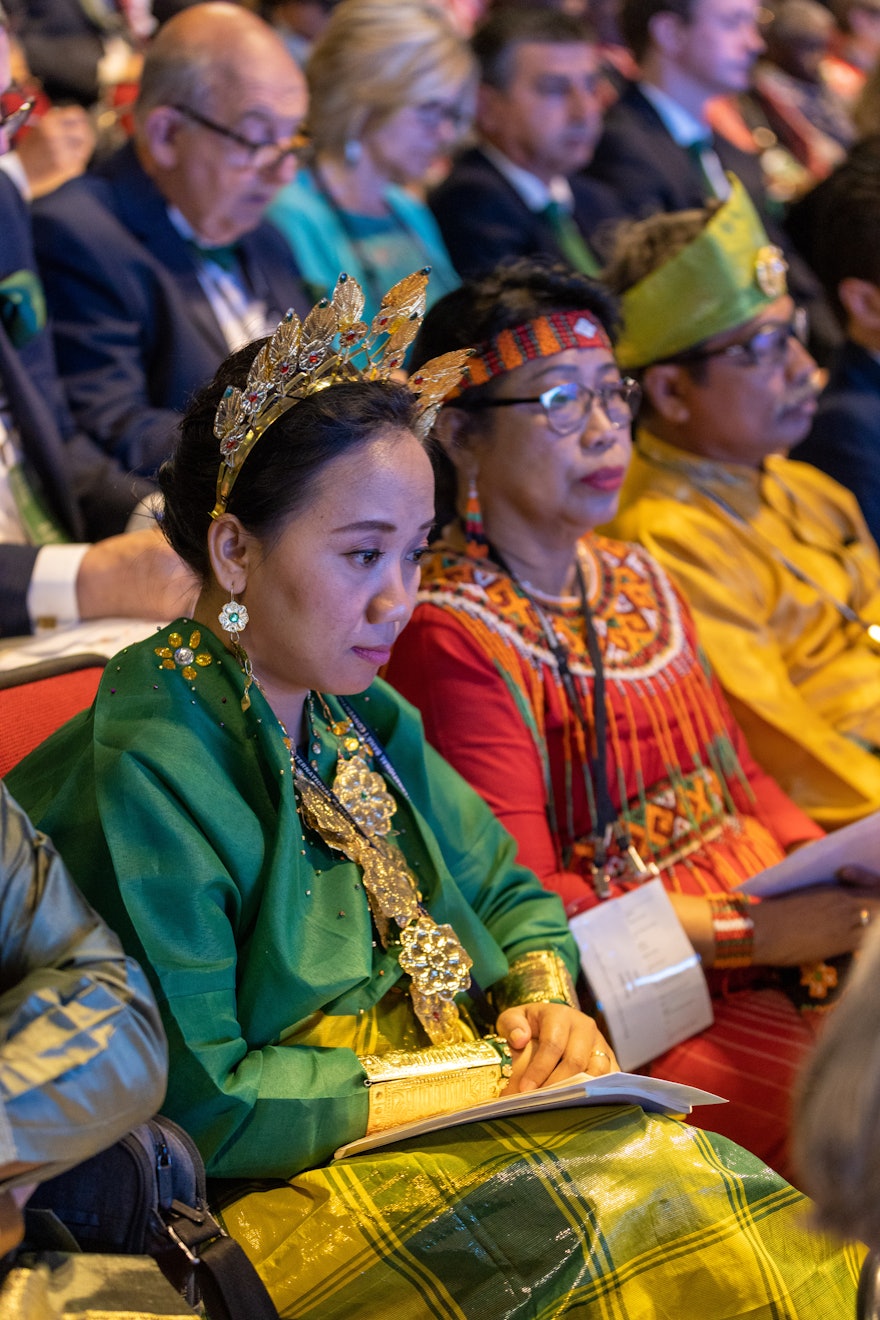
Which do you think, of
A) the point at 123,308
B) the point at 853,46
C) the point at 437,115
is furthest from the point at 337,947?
the point at 853,46

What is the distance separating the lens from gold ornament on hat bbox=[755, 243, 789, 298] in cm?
304

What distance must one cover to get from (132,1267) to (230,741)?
24.0 inches

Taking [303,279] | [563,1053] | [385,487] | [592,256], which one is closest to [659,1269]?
[563,1053]

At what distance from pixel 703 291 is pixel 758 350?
184 millimetres

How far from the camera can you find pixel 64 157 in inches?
149

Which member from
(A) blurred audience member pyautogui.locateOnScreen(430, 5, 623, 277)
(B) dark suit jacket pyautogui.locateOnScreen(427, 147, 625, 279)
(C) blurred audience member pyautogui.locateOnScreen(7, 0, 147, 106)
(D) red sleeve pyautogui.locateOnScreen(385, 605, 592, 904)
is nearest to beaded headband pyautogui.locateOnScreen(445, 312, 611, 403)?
(D) red sleeve pyautogui.locateOnScreen(385, 605, 592, 904)

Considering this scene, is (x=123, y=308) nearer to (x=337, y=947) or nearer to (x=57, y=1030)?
(x=337, y=947)

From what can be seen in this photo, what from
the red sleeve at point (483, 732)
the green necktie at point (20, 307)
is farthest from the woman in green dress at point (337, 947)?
the green necktie at point (20, 307)

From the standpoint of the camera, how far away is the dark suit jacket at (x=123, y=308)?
120 inches

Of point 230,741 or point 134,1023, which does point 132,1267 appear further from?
point 230,741

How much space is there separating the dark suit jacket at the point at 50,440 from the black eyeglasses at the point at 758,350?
1.21m

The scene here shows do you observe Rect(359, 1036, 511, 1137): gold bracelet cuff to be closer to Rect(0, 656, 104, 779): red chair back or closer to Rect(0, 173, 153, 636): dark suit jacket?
Rect(0, 656, 104, 779): red chair back

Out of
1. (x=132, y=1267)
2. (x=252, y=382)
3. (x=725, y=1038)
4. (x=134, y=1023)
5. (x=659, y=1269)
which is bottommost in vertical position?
(x=725, y=1038)

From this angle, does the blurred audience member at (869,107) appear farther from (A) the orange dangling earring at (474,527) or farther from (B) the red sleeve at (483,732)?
(B) the red sleeve at (483,732)
